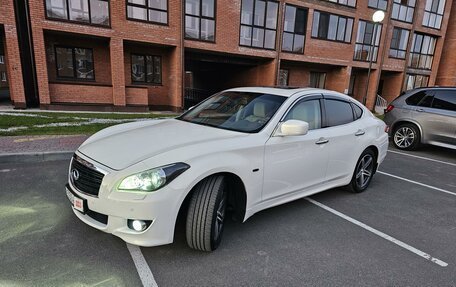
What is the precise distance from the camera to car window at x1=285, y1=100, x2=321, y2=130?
3416 mm

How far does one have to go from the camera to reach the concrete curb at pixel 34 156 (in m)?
5.01

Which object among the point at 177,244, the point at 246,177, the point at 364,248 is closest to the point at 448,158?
the point at 364,248

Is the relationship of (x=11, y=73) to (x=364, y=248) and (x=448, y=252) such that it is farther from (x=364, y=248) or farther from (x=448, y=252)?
(x=448, y=252)

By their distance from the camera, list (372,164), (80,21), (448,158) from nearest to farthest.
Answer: (372,164), (448,158), (80,21)

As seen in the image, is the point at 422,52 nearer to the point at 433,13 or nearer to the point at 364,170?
the point at 433,13

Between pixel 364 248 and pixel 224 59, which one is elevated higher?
pixel 224 59

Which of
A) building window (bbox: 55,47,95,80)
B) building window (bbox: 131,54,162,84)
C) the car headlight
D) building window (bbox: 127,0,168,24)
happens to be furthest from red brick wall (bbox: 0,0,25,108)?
the car headlight

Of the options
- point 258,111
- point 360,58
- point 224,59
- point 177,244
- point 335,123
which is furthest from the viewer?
point 360,58

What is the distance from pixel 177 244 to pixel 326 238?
5.42 feet

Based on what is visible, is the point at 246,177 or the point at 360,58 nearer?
the point at 246,177

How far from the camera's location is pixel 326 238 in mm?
3100

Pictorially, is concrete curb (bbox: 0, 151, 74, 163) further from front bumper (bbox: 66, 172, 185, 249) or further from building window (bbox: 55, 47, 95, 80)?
building window (bbox: 55, 47, 95, 80)

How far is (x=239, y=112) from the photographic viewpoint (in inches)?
137

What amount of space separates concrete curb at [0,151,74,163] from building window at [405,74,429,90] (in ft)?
79.8
